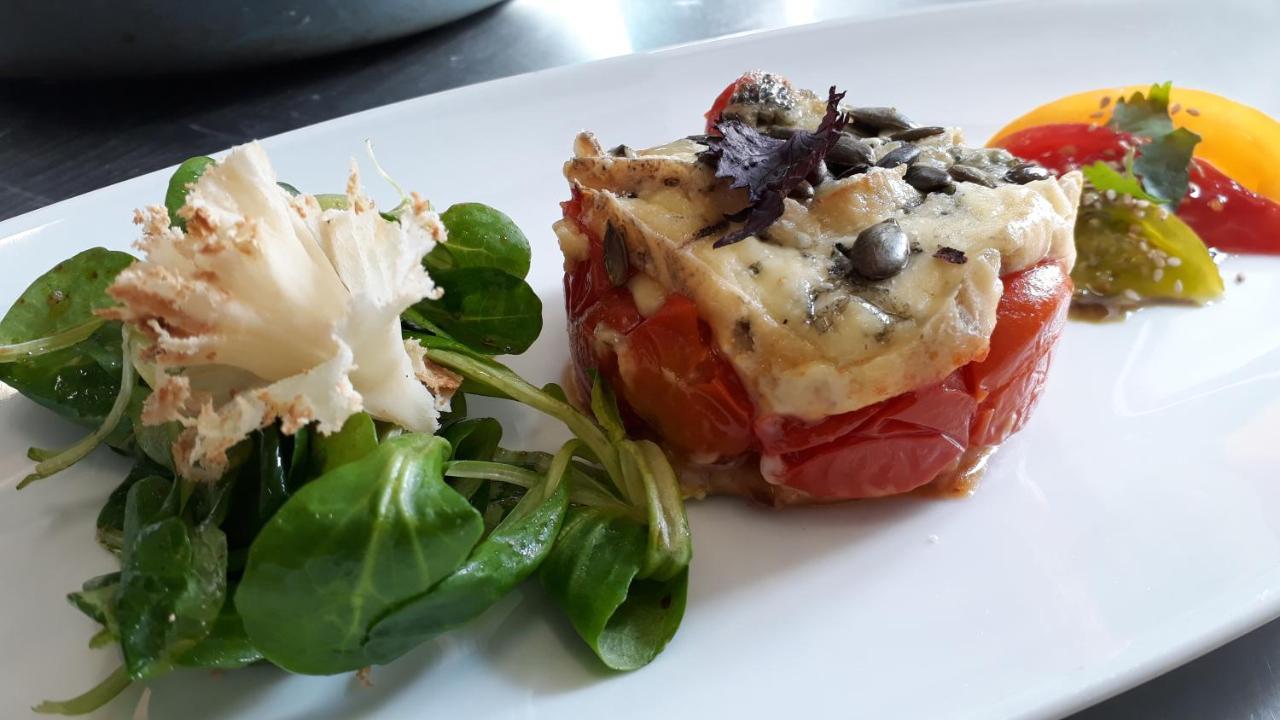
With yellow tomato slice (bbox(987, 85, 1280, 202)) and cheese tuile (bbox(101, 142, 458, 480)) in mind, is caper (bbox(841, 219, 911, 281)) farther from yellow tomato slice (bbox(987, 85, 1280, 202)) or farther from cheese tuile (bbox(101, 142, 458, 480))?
yellow tomato slice (bbox(987, 85, 1280, 202))

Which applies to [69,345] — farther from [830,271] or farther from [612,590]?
[830,271]

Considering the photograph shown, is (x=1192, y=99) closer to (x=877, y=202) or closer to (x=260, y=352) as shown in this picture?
(x=877, y=202)

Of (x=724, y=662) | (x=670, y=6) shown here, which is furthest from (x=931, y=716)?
(x=670, y=6)

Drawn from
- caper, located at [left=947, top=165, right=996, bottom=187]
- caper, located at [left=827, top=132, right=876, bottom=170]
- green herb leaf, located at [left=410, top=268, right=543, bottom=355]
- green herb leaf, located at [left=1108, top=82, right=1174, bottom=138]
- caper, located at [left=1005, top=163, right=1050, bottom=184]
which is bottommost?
green herb leaf, located at [left=1108, top=82, right=1174, bottom=138]

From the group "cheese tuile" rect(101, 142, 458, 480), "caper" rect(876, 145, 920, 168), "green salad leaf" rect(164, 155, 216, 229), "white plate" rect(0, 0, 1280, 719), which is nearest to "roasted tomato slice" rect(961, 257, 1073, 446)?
"white plate" rect(0, 0, 1280, 719)

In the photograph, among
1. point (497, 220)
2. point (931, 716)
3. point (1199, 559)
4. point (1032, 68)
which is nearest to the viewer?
point (931, 716)

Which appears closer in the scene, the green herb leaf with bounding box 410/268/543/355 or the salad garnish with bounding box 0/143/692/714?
the salad garnish with bounding box 0/143/692/714

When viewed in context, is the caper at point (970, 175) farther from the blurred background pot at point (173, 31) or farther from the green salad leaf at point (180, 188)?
the blurred background pot at point (173, 31)
